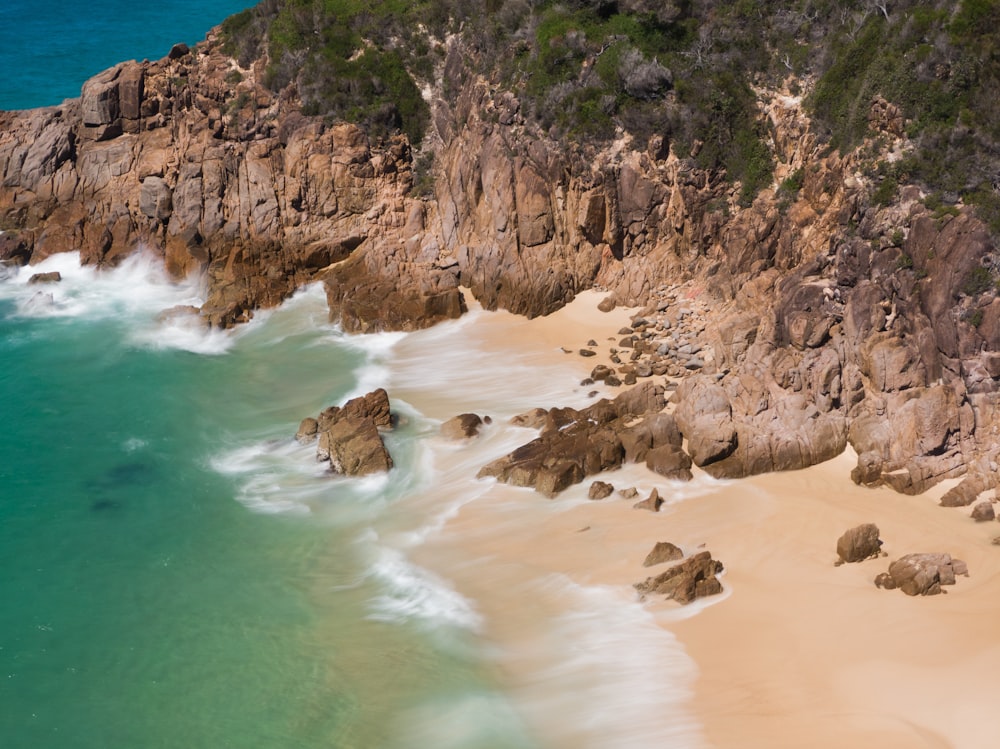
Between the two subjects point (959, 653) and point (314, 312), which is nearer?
point (959, 653)

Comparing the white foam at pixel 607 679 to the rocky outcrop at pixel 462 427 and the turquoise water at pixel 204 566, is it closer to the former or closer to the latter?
the turquoise water at pixel 204 566

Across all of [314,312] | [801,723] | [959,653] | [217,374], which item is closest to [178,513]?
[217,374]

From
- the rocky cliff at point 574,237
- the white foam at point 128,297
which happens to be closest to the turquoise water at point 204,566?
the white foam at point 128,297

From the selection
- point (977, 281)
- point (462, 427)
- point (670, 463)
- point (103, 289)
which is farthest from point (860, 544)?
point (103, 289)

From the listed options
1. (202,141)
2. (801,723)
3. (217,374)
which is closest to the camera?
(801,723)

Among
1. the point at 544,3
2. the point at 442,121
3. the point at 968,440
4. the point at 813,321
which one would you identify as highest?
the point at 544,3

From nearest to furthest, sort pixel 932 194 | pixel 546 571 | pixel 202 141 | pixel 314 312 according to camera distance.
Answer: pixel 546 571 < pixel 932 194 < pixel 314 312 < pixel 202 141

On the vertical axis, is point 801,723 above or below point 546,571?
below

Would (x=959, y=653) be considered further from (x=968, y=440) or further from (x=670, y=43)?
(x=670, y=43)
